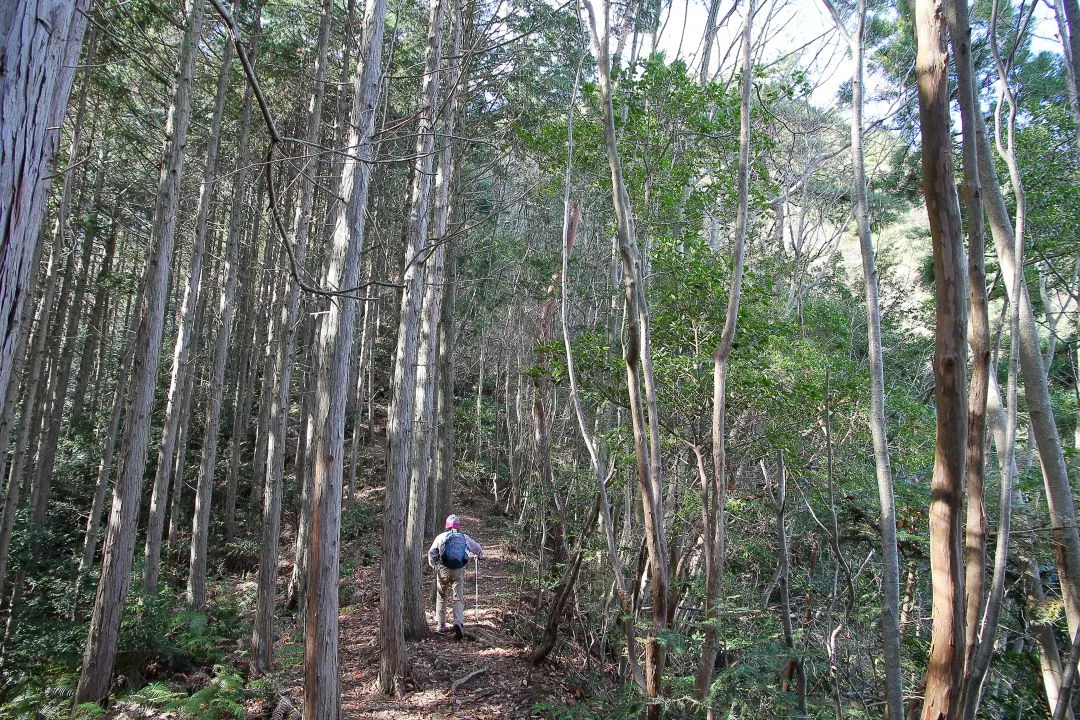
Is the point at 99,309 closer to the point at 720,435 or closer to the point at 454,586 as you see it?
the point at 454,586

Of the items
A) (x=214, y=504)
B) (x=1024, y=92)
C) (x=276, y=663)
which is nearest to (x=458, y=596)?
(x=276, y=663)

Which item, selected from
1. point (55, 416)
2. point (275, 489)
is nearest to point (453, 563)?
point (275, 489)

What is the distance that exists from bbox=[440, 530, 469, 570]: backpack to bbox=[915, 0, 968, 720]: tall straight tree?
621 cm

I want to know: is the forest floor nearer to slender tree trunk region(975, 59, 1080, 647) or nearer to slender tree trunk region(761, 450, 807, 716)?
slender tree trunk region(761, 450, 807, 716)

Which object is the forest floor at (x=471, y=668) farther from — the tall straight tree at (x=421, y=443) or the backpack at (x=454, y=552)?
the backpack at (x=454, y=552)

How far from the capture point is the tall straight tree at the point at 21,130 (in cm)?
149

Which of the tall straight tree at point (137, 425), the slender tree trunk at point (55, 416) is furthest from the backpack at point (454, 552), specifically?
the slender tree trunk at point (55, 416)

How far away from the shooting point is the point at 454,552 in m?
8.11

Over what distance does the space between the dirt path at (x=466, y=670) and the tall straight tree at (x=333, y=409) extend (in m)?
1.78

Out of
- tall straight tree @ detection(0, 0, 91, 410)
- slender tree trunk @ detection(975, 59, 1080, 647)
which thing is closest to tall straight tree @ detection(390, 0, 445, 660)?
tall straight tree @ detection(0, 0, 91, 410)

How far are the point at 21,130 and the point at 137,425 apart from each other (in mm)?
6894

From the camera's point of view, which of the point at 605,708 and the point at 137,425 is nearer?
the point at 605,708

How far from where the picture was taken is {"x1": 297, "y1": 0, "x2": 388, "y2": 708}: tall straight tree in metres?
4.84

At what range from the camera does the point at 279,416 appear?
932cm
